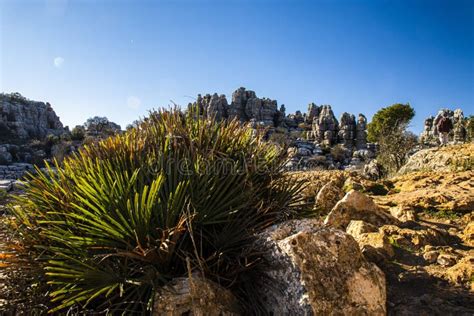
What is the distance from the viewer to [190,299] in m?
1.99

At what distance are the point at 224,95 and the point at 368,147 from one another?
34.3 metres

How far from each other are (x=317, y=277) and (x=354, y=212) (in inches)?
110

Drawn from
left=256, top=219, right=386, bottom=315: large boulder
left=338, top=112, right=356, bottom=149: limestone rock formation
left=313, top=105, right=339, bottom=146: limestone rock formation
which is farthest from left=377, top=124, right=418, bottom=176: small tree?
left=313, top=105, right=339, bottom=146: limestone rock formation

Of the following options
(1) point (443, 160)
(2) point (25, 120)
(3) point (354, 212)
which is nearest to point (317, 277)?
(3) point (354, 212)

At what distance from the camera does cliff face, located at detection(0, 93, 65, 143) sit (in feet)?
190

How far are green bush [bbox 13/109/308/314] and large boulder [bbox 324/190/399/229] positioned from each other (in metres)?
1.65

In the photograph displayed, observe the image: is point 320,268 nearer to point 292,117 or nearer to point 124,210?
point 124,210

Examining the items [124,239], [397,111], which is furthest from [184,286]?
[397,111]

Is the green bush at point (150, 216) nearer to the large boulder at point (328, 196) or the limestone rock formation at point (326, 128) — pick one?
the large boulder at point (328, 196)

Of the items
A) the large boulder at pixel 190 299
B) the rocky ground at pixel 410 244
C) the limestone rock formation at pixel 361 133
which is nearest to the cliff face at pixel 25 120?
the limestone rock formation at pixel 361 133

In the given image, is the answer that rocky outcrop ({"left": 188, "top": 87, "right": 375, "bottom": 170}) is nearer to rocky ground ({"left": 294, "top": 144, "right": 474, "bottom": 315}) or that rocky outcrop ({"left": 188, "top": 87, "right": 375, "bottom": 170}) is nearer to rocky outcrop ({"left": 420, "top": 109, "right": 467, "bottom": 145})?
rocky outcrop ({"left": 420, "top": 109, "right": 467, "bottom": 145})

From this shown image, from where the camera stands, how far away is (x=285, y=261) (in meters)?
2.15

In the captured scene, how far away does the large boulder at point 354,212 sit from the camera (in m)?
4.55

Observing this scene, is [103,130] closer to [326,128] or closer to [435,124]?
[326,128]
